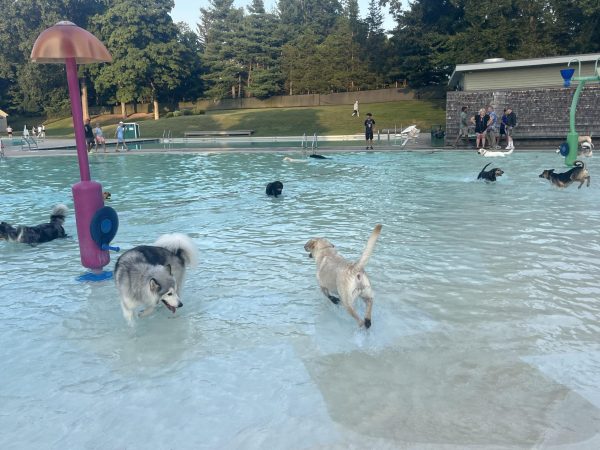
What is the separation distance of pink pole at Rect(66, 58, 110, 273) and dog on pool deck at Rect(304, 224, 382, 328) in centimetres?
349

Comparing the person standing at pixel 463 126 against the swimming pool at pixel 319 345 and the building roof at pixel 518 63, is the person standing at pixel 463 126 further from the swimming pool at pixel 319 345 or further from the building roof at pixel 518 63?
the swimming pool at pixel 319 345

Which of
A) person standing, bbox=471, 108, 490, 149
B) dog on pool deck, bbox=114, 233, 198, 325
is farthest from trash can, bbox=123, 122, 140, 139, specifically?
dog on pool deck, bbox=114, 233, 198, 325

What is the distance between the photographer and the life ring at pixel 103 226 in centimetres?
726

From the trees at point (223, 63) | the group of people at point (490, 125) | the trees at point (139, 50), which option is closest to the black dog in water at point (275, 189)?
the group of people at point (490, 125)

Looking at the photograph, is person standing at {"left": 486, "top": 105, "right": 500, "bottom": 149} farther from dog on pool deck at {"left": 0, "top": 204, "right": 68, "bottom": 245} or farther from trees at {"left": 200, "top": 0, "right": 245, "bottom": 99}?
trees at {"left": 200, "top": 0, "right": 245, "bottom": 99}

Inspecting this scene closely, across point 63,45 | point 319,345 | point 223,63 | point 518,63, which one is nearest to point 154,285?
point 319,345

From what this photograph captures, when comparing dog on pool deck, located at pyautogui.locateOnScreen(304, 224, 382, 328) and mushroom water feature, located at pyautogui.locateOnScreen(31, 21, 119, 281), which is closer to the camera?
dog on pool deck, located at pyautogui.locateOnScreen(304, 224, 382, 328)

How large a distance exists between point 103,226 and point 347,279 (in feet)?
13.3

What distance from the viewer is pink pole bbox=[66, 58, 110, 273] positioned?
287 inches

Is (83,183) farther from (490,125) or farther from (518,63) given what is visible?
(518,63)

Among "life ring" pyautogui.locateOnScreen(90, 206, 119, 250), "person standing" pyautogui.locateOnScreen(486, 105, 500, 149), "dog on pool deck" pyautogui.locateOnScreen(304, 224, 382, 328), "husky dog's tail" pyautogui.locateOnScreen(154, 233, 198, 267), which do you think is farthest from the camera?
"person standing" pyautogui.locateOnScreen(486, 105, 500, 149)

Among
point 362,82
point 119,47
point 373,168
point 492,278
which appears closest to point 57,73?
point 119,47

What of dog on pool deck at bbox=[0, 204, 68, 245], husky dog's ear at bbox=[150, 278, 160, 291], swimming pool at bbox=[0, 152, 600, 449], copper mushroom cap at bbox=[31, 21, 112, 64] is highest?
copper mushroom cap at bbox=[31, 21, 112, 64]

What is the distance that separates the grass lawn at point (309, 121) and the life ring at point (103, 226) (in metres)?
39.3
